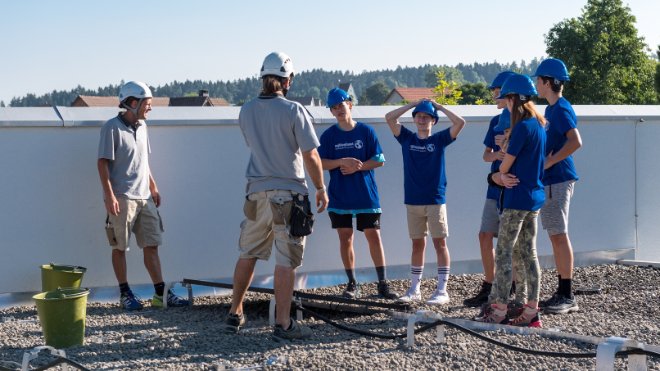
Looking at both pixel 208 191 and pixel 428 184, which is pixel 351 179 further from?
pixel 208 191

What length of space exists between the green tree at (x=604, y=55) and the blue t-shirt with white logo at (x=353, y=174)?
4468 centimetres

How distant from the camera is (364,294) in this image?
8141 mm

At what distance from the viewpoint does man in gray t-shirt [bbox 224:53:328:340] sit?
5883mm

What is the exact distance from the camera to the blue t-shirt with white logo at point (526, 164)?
6020 millimetres

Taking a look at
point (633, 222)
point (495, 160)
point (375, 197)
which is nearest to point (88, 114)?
point (375, 197)

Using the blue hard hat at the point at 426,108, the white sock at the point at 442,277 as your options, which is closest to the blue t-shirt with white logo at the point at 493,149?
the blue hard hat at the point at 426,108

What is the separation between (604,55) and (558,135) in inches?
1928

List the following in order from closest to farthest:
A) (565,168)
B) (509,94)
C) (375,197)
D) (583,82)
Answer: (509,94) → (565,168) → (375,197) → (583,82)

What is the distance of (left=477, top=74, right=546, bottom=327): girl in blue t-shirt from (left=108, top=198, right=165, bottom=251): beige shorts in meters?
3.02

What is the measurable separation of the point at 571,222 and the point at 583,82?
44205 millimetres

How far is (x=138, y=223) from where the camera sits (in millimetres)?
7637

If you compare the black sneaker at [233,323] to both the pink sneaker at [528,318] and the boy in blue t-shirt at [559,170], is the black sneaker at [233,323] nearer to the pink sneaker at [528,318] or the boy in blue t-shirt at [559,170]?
the pink sneaker at [528,318]

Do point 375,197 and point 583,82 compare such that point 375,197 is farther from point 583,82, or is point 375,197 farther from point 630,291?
point 583,82

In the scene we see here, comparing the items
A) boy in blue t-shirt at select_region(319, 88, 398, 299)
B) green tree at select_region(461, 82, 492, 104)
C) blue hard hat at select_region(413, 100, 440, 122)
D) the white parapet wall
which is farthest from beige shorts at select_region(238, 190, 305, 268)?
green tree at select_region(461, 82, 492, 104)
